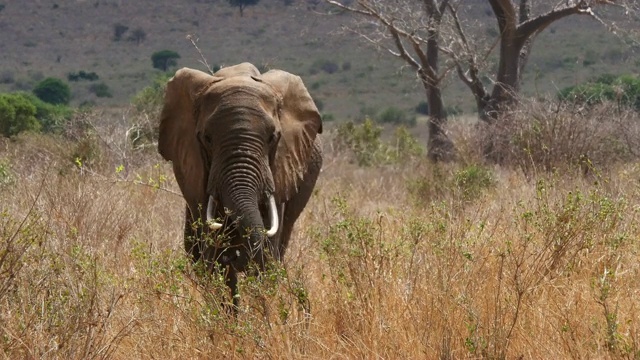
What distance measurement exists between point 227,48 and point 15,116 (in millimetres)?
25326

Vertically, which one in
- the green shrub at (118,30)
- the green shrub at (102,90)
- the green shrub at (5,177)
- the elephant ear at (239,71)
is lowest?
the green shrub at (118,30)

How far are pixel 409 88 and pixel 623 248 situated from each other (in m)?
36.6

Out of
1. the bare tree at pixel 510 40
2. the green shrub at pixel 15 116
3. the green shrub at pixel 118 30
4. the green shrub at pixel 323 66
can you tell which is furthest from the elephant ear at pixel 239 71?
the green shrub at pixel 118 30

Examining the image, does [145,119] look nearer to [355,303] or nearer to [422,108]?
[355,303]

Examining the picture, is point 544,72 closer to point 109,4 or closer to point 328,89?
point 328,89

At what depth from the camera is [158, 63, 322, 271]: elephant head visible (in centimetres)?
606

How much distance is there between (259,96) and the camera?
636cm

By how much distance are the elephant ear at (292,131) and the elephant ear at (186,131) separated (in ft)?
1.17

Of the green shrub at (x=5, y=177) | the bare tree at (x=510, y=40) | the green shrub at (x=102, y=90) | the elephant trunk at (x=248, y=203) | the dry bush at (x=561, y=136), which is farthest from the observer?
the green shrub at (x=102, y=90)

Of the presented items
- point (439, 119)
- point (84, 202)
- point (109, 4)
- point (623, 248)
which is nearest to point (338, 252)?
point (623, 248)

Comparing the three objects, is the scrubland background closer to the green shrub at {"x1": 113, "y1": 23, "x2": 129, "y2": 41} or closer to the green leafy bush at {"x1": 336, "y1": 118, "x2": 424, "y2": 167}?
the green leafy bush at {"x1": 336, "y1": 118, "x2": 424, "y2": 167}

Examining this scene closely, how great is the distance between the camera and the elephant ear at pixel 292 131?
658 centimetres

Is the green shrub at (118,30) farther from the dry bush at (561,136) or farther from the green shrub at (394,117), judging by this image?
the dry bush at (561,136)

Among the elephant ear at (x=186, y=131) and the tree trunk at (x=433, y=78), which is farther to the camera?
the tree trunk at (x=433, y=78)
